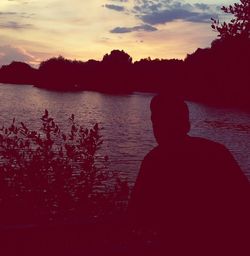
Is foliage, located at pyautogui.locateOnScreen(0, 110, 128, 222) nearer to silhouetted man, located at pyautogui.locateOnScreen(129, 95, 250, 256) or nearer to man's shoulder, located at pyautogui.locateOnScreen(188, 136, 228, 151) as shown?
silhouetted man, located at pyautogui.locateOnScreen(129, 95, 250, 256)

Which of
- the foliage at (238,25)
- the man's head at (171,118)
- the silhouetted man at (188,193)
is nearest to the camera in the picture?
the silhouetted man at (188,193)

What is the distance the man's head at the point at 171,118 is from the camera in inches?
126

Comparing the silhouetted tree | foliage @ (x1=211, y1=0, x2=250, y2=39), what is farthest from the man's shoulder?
the silhouetted tree

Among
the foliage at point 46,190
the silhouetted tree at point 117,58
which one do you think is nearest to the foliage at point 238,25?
the foliage at point 46,190

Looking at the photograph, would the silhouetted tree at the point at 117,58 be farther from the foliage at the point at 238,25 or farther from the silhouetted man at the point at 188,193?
the silhouetted man at the point at 188,193

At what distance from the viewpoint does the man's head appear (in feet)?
10.5

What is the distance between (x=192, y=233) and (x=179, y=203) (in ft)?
0.73

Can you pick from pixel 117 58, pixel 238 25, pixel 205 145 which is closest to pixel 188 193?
pixel 205 145

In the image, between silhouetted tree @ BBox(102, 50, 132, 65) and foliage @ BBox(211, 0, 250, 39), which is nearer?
foliage @ BBox(211, 0, 250, 39)

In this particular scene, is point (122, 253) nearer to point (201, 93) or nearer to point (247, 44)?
point (247, 44)

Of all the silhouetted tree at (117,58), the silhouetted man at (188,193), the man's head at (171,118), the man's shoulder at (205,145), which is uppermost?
the silhouetted tree at (117,58)

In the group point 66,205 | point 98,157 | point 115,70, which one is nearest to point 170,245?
point 66,205

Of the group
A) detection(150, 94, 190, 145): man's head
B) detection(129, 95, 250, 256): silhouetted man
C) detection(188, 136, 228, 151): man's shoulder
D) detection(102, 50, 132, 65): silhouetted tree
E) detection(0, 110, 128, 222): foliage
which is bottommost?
detection(0, 110, 128, 222): foliage

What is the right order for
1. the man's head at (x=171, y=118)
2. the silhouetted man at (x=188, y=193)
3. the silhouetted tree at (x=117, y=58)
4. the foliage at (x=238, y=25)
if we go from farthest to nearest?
the silhouetted tree at (x=117, y=58)
the foliage at (x=238, y=25)
the man's head at (x=171, y=118)
the silhouetted man at (x=188, y=193)
